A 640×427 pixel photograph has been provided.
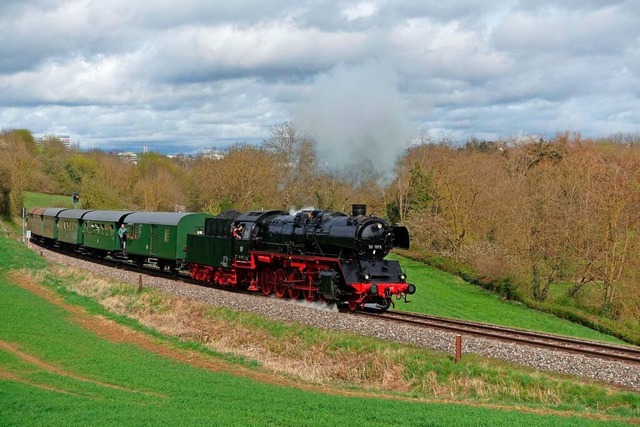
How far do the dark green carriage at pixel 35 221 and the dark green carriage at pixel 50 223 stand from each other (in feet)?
4.23

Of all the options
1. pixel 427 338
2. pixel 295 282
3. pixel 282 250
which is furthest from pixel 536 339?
pixel 282 250

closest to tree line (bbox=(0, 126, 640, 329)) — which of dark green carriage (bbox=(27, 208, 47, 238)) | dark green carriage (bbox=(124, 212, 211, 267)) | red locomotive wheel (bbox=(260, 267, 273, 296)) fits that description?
dark green carriage (bbox=(27, 208, 47, 238))

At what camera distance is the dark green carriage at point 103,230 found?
35.0m

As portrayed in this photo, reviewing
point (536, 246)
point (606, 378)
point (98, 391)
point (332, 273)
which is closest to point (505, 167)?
point (536, 246)

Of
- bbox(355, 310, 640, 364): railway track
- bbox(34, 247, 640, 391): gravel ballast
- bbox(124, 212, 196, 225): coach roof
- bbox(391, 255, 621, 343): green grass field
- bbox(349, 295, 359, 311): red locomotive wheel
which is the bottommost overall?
bbox(391, 255, 621, 343): green grass field

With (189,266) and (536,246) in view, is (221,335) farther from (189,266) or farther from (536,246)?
(536,246)

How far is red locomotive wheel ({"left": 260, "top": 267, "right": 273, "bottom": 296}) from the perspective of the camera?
2409 cm

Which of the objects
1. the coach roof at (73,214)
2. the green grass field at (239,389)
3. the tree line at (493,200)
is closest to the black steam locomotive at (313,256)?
the green grass field at (239,389)

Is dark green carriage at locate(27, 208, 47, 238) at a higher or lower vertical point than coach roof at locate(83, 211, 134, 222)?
lower

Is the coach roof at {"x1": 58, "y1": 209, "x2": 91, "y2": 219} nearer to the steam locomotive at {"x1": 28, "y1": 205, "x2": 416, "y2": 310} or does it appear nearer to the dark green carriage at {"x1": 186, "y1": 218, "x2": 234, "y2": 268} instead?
the steam locomotive at {"x1": 28, "y1": 205, "x2": 416, "y2": 310}

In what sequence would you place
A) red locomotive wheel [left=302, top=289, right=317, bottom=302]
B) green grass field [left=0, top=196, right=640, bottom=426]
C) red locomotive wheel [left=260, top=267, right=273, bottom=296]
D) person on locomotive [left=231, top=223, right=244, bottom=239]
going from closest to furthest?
green grass field [left=0, top=196, right=640, bottom=426] < red locomotive wheel [left=302, top=289, right=317, bottom=302] < red locomotive wheel [left=260, top=267, right=273, bottom=296] < person on locomotive [left=231, top=223, right=244, bottom=239]

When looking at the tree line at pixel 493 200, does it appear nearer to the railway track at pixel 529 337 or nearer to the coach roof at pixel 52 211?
the coach roof at pixel 52 211

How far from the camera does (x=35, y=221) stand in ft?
171

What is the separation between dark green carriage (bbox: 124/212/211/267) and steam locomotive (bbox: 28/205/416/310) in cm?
5
